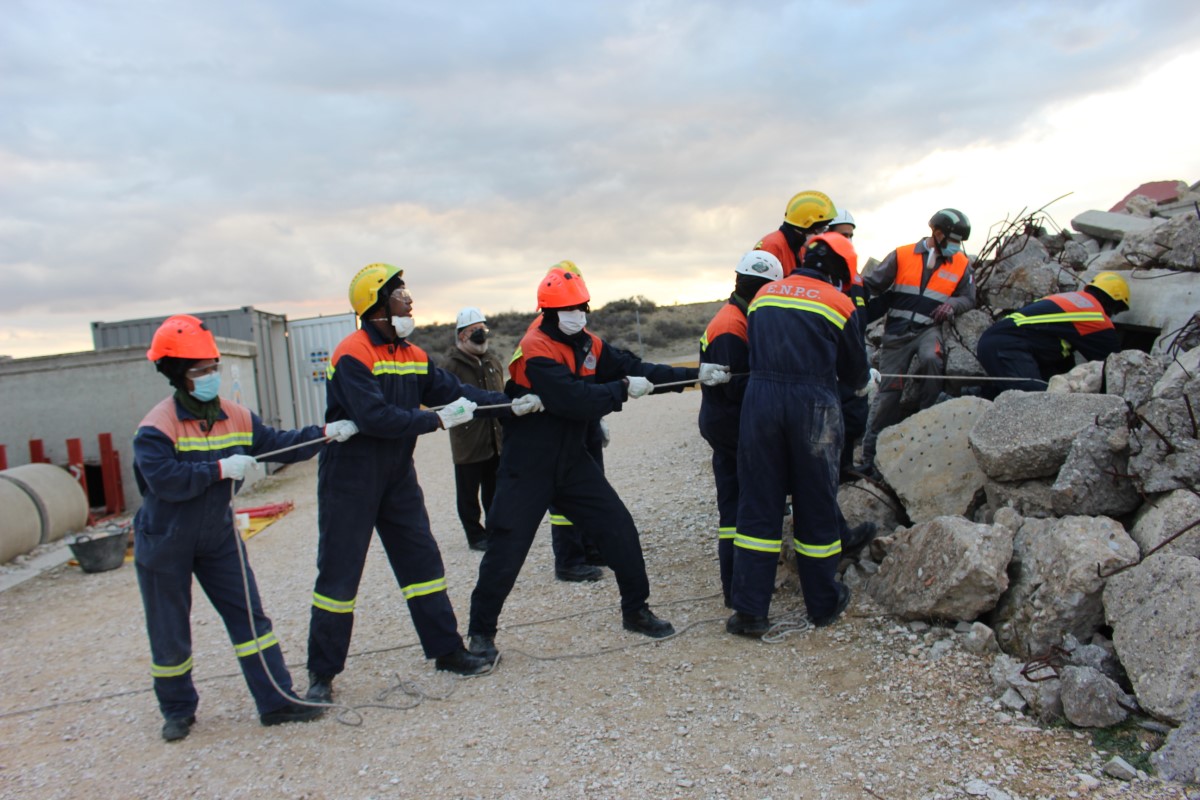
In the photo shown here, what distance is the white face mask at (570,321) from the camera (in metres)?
5.00

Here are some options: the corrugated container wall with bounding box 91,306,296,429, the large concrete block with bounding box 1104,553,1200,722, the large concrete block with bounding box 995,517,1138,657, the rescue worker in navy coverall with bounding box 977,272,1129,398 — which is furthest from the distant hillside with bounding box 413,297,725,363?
the large concrete block with bounding box 1104,553,1200,722

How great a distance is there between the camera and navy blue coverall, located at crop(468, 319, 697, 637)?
4.91 metres

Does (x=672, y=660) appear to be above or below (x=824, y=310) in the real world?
below

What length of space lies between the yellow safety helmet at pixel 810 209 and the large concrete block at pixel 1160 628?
301 centimetres

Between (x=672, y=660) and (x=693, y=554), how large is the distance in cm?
184

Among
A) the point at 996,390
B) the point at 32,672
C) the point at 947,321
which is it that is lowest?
the point at 32,672

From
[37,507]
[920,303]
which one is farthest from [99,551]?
[920,303]

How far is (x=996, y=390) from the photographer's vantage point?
6992 millimetres

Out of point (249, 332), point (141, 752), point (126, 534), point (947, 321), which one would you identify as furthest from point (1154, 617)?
point (249, 332)

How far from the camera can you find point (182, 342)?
14.2 ft

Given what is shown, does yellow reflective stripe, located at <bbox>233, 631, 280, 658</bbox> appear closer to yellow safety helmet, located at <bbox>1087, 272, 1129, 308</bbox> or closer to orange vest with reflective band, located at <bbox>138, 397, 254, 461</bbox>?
orange vest with reflective band, located at <bbox>138, 397, 254, 461</bbox>

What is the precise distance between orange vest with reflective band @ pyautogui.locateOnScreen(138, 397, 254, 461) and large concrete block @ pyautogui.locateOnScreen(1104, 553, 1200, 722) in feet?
13.7

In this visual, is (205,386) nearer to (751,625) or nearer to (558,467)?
(558,467)

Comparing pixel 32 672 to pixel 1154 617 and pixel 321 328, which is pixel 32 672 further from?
pixel 321 328
